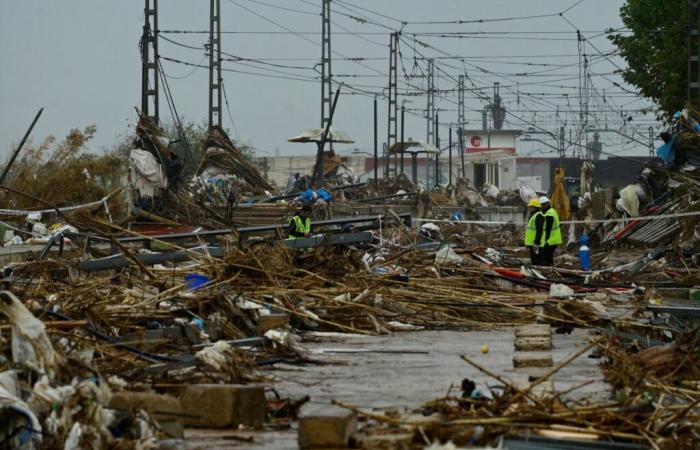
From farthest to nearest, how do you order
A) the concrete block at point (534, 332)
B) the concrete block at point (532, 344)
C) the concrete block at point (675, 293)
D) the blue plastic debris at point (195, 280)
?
the concrete block at point (675, 293)
the blue plastic debris at point (195, 280)
the concrete block at point (534, 332)
the concrete block at point (532, 344)

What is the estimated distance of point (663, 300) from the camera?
59.5 feet

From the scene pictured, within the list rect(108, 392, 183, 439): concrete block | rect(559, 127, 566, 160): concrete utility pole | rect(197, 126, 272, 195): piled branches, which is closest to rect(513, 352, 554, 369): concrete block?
rect(108, 392, 183, 439): concrete block

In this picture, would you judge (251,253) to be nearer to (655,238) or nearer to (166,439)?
(166,439)

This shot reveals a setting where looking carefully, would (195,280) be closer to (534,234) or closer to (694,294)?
(694,294)

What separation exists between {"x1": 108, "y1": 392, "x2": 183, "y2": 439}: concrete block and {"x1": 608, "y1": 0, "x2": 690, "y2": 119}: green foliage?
1726 inches

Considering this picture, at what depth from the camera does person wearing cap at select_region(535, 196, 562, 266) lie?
2489cm

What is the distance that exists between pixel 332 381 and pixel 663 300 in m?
8.35

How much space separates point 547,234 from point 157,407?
17.6 meters

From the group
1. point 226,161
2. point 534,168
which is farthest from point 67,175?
point 534,168

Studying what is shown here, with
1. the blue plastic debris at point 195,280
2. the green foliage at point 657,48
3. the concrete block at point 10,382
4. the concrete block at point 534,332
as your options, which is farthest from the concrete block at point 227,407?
the green foliage at point 657,48

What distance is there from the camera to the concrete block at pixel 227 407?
834cm

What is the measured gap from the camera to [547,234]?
24.9 m

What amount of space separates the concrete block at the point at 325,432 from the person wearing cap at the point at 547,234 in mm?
17717

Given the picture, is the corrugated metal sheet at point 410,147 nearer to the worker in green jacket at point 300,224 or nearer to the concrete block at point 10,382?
the worker in green jacket at point 300,224
